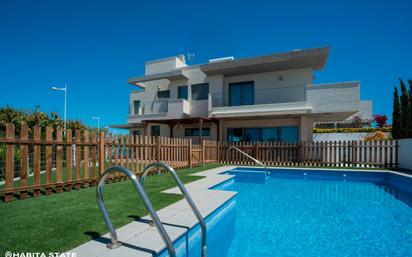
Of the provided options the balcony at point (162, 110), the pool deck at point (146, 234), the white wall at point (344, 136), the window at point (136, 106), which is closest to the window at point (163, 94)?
the balcony at point (162, 110)

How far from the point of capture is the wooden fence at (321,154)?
12664 millimetres


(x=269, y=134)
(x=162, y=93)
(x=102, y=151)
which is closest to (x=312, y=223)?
(x=102, y=151)

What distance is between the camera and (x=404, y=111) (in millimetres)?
15289

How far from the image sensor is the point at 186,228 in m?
3.33

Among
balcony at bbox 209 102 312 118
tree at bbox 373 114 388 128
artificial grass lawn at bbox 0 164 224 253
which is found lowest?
artificial grass lawn at bbox 0 164 224 253

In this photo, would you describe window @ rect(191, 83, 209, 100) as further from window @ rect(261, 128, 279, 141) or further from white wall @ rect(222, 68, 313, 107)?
window @ rect(261, 128, 279, 141)

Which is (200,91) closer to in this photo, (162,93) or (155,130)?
(162,93)

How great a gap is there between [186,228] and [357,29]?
18586 millimetres

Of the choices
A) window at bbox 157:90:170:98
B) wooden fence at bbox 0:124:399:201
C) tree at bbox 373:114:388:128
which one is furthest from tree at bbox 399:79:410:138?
window at bbox 157:90:170:98

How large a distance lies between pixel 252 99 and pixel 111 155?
1304 cm

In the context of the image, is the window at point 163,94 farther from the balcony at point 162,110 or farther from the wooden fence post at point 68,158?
the wooden fence post at point 68,158

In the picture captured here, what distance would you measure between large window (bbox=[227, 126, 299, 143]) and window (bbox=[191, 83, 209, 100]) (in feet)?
13.0

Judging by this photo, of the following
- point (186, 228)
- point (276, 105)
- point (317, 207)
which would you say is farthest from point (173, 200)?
point (276, 105)

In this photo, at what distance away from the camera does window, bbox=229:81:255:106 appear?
57.4 ft
